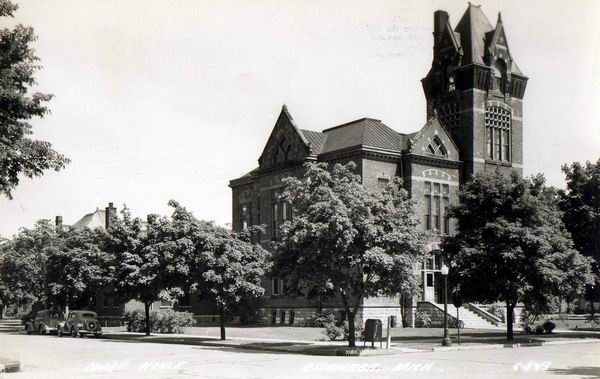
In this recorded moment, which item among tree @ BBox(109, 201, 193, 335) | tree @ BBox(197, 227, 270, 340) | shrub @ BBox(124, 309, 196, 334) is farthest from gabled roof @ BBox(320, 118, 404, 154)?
shrub @ BBox(124, 309, 196, 334)

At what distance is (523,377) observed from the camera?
18.5 meters

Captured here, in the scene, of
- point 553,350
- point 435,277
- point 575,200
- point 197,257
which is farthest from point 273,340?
point 575,200

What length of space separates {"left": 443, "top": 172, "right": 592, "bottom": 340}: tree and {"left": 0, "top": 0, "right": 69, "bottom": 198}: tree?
21956 millimetres

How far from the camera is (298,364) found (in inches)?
890

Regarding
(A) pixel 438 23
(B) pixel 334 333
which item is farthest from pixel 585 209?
(A) pixel 438 23

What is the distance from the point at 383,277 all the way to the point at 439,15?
1294 inches

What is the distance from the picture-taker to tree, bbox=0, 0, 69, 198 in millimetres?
20906

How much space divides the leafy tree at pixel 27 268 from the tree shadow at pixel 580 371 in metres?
54.3

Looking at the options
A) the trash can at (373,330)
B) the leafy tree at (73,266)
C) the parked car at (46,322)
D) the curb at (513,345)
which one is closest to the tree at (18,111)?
the trash can at (373,330)

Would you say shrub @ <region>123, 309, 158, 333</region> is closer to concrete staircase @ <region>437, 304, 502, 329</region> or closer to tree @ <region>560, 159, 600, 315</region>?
concrete staircase @ <region>437, 304, 502, 329</region>

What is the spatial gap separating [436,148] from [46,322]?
31.5 m

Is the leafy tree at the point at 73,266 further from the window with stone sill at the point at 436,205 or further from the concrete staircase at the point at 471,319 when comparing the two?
the concrete staircase at the point at 471,319

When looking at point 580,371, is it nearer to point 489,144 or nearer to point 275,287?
point 489,144

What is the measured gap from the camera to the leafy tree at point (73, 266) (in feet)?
179
